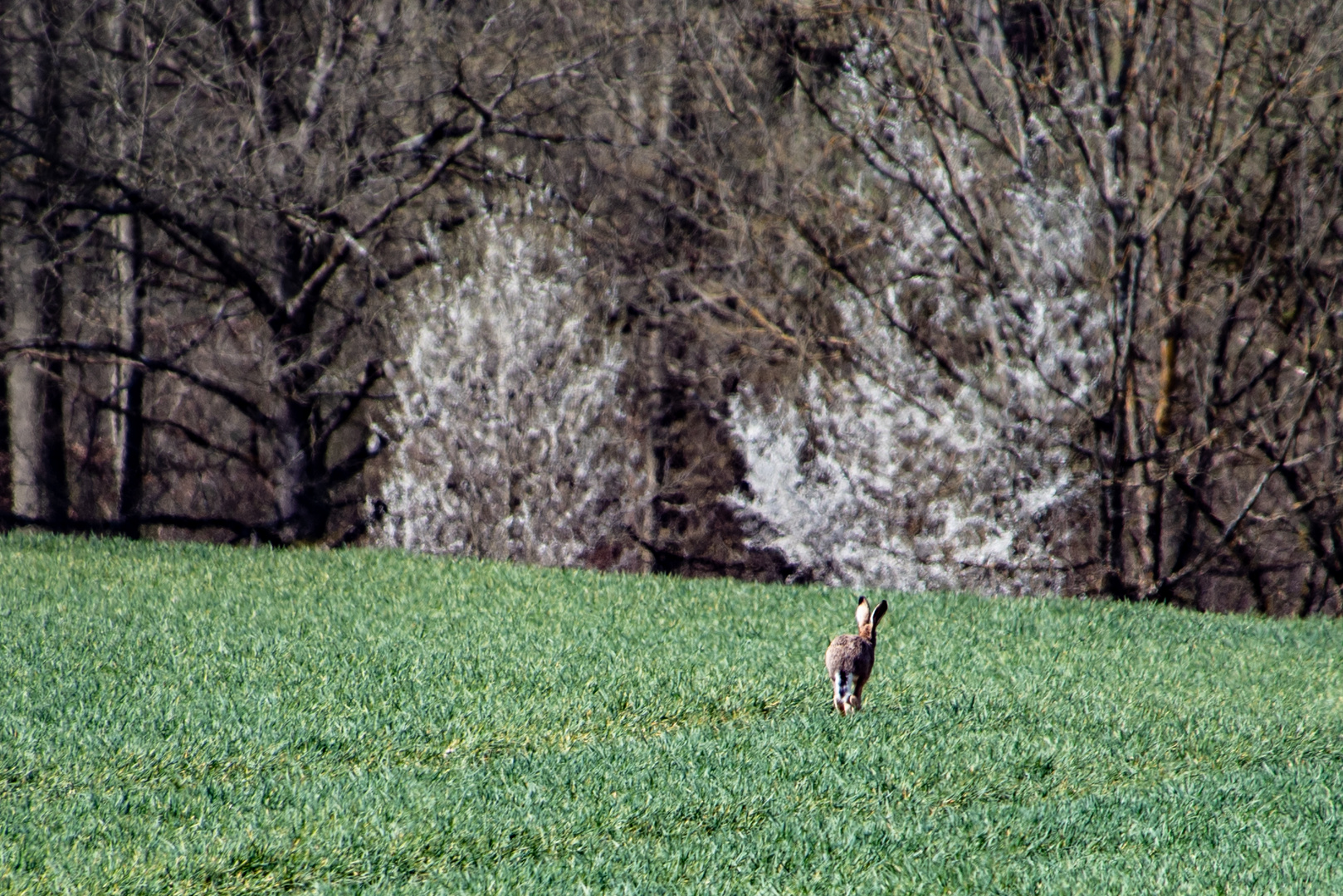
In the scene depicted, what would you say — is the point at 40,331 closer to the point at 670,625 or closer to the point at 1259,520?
the point at 670,625

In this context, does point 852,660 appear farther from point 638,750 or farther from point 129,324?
point 129,324

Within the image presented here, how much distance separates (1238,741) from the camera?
624 cm

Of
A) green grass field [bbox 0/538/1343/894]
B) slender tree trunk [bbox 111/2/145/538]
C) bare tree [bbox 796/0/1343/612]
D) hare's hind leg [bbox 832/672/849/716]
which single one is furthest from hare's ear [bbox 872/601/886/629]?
slender tree trunk [bbox 111/2/145/538]

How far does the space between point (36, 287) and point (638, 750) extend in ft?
39.8

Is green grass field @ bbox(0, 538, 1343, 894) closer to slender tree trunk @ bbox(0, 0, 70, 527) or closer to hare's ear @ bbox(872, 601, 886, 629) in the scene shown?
hare's ear @ bbox(872, 601, 886, 629)

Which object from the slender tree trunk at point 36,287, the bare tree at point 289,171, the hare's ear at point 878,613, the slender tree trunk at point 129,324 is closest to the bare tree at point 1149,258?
the bare tree at point 289,171

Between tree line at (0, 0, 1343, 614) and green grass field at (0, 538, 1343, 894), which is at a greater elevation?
tree line at (0, 0, 1343, 614)

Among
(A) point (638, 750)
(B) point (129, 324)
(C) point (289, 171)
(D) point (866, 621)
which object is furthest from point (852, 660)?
(B) point (129, 324)

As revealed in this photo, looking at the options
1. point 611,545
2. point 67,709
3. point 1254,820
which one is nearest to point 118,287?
point 611,545

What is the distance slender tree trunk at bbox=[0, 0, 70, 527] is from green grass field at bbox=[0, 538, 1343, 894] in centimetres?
640

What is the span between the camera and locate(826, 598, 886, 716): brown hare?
605 centimetres

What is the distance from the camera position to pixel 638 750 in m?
5.72

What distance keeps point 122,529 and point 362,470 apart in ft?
9.99

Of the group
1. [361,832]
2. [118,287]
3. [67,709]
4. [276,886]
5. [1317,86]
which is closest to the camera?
[276,886]
